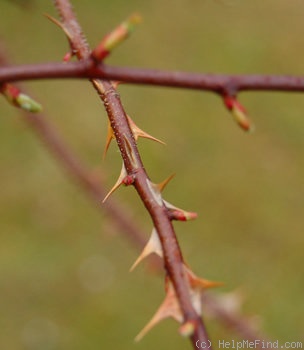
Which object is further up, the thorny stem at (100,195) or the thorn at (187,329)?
the thorny stem at (100,195)

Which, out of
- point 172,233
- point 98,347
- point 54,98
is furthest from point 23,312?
point 172,233

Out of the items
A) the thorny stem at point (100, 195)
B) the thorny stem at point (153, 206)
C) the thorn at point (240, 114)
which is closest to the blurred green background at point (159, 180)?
the thorny stem at point (100, 195)

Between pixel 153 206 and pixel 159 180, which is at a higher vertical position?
pixel 159 180

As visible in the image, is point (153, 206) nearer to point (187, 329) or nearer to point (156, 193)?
point (156, 193)

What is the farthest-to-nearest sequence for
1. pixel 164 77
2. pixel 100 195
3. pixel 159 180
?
1. pixel 159 180
2. pixel 100 195
3. pixel 164 77

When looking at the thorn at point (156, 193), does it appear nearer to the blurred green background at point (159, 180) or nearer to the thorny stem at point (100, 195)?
the thorny stem at point (100, 195)

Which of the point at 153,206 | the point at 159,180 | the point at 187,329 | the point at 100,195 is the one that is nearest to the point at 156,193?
the point at 153,206
